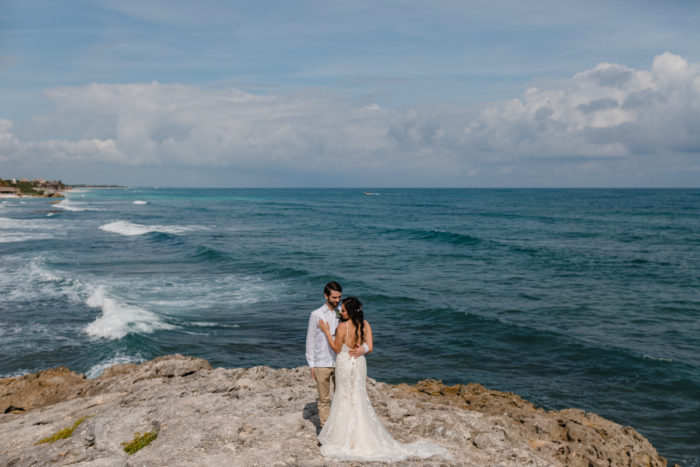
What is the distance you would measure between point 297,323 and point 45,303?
36.1 ft

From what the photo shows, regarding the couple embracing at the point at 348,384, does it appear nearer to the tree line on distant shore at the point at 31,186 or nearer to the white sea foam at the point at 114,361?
the white sea foam at the point at 114,361

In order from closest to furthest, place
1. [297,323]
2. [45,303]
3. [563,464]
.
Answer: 1. [563,464]
2. [297,323]
3. [45,303]

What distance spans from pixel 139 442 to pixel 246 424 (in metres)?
1.62

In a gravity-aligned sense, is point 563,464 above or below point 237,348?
above

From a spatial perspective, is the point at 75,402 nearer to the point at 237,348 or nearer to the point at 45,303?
the point at 237,348

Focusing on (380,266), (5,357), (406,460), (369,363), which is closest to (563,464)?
(406,460)

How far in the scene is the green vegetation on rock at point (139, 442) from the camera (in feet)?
24.7

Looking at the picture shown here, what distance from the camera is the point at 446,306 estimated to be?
21266mm

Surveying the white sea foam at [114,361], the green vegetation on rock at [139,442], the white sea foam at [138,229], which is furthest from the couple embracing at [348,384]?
the white sea foam at [138,229]

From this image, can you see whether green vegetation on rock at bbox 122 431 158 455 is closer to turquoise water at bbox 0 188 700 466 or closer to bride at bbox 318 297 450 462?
bride at bbox 318 297 450 462

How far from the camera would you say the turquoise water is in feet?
46.6

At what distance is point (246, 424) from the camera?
7.84m

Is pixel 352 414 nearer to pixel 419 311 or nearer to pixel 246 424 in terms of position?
pixel 246 424

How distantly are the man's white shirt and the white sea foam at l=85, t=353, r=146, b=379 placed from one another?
32.4ft
